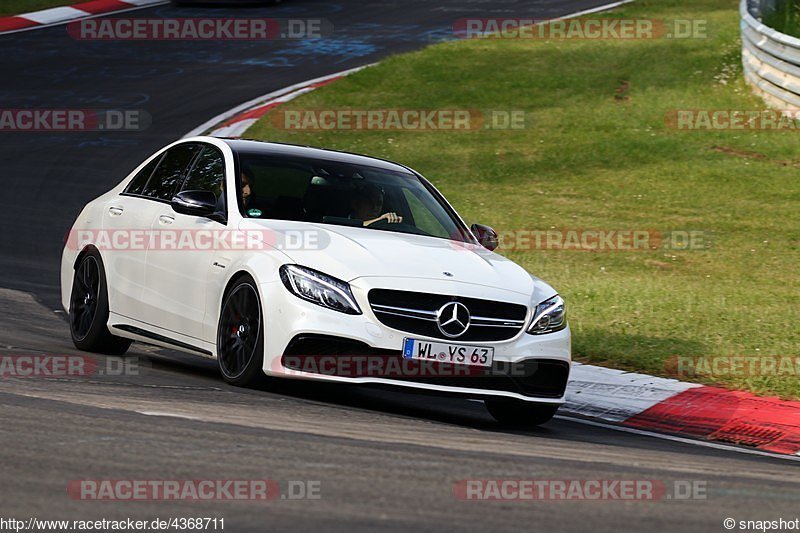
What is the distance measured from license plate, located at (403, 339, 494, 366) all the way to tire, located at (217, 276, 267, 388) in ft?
2.81

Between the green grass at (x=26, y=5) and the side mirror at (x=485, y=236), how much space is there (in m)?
22.9

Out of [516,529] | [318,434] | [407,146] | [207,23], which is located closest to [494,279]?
[318,434]

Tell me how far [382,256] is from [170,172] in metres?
2.30

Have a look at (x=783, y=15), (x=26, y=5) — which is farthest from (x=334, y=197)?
(x=26, y=5)

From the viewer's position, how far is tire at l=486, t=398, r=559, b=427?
866cm

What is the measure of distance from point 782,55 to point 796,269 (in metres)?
7.25

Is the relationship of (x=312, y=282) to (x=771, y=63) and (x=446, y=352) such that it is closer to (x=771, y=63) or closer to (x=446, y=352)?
(x=446, y=352)

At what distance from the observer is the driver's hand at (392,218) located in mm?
9133

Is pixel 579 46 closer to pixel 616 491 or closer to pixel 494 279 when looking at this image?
pixel 494 279

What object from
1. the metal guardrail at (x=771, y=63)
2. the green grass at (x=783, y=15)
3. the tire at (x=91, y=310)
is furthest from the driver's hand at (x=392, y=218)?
the green grass at (x=783, y=15)

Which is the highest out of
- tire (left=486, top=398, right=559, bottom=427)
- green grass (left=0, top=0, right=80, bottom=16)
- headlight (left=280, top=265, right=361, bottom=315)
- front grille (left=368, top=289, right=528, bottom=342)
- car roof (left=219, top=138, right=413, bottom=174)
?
car roof (left=219, top=138, right=413, bottom=174)

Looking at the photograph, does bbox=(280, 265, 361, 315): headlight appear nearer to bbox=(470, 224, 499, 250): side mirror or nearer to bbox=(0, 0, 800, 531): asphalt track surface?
bbox=(0, 0, 800, 531): asphalt track surface

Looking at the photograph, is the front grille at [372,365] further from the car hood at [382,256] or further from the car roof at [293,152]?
the car roof at [293,152]

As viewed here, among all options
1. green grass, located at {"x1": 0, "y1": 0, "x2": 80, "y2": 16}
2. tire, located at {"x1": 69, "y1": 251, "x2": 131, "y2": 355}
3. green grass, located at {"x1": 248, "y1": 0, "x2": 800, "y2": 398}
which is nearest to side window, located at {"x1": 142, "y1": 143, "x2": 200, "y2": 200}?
tire, located at {"x1": 69, "y1": 251, "x2": 131, "y2": 355}
